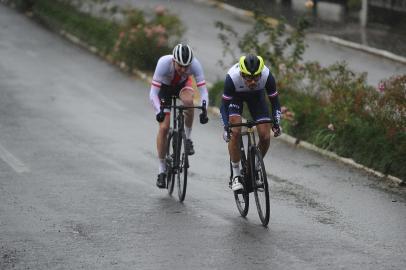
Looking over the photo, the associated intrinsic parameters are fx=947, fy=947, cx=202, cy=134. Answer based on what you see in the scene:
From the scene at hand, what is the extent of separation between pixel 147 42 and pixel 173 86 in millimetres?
14911

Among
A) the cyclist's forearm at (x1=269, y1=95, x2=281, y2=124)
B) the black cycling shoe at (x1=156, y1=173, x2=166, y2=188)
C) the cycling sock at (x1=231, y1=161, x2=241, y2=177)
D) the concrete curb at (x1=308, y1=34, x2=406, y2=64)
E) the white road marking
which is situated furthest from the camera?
the concrete curb at (x1=308, y1=34, x2=406, y2=64)

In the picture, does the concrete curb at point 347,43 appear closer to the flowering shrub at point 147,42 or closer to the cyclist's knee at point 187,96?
the flowering shrub at point 147,42

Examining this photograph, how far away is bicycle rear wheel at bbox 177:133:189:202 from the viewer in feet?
41.9

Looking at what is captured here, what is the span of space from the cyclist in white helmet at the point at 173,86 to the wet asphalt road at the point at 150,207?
863mm

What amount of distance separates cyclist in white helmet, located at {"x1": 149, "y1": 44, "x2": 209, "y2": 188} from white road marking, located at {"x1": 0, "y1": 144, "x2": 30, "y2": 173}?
293 centimetres

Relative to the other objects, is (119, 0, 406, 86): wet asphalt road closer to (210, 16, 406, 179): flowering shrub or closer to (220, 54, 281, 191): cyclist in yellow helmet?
(210, 16, 406, 179): flowering shrub

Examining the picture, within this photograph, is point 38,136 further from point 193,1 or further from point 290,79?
point 193,1

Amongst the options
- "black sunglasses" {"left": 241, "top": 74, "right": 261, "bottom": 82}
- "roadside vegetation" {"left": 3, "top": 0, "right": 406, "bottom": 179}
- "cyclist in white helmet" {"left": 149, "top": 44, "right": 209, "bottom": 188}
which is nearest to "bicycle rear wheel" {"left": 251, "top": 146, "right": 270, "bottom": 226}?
"black sunglasses" {"left": 241, "top": 74, "right": 261, "bottom": 82}

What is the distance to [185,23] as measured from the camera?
1516 inches

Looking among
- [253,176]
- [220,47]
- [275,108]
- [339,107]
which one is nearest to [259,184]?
[253,176]

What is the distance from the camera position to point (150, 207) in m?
12.7

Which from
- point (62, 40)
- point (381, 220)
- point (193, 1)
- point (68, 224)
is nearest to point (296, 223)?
point (381, 220)

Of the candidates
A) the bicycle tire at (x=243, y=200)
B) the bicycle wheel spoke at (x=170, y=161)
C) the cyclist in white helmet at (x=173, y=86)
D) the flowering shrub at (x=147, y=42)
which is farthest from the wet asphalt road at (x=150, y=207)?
the flowering shrub at (x=147, y=42)

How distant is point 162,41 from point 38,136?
32.5 feet
